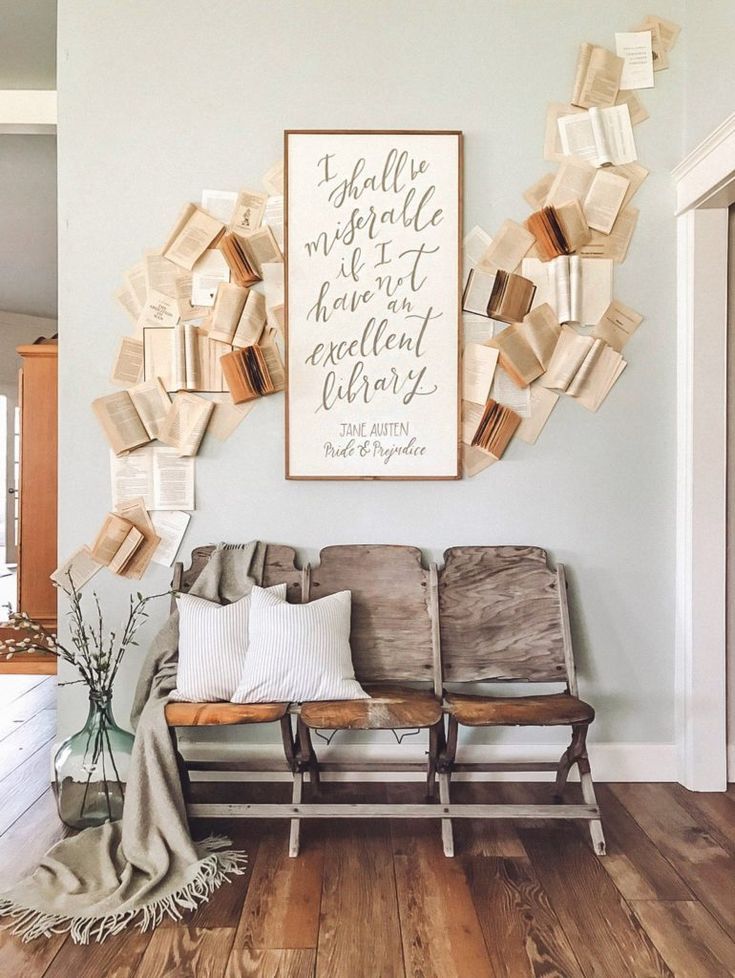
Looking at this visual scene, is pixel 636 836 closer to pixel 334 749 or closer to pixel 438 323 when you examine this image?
pixel 334 749

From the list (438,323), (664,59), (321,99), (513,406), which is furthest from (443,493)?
(664,59)

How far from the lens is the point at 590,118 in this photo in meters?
2.85

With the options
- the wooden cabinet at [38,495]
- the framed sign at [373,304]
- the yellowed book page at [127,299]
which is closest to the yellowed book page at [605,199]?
the framed sign at [373,304]

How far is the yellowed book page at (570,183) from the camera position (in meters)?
2.85

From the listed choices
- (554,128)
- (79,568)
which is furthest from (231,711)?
(554,128)

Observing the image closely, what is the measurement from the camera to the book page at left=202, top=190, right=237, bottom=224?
2857mm

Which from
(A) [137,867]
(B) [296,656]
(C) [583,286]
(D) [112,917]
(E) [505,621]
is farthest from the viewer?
(C) [583,286]

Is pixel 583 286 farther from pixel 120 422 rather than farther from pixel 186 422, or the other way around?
pixel 120 422

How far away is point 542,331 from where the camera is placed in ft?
9.36

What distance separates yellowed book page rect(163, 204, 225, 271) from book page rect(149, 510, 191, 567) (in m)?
0.90

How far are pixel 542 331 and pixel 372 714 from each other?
1.47 m

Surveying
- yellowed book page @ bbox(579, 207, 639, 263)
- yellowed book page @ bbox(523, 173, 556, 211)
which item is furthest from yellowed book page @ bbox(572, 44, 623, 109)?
yellowed book page @ bbox(579, 207, 639, 263)

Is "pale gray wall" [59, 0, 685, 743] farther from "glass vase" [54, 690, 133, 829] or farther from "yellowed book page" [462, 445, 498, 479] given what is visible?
"glass vase" [54, 690, 133, 829]

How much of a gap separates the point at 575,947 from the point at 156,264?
246cm
